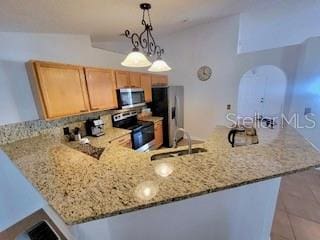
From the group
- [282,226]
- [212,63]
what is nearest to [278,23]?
[212,63]

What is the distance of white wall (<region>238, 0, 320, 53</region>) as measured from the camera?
3038 mm

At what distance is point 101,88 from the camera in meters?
2.59

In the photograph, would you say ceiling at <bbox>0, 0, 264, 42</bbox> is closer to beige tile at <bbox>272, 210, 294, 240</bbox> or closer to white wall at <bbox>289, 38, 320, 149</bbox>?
white wall at <bbox>289, 38, 320, 149</bbox>

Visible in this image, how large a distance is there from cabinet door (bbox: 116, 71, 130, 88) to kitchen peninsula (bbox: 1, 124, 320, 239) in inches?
68.4

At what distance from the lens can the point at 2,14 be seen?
1.42 m

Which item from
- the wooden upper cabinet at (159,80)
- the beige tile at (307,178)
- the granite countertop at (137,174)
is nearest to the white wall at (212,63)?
the wooden upper cabinet at (159,80)

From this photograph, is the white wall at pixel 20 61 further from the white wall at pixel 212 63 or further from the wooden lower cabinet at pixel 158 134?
the white wall at pixel 212 63

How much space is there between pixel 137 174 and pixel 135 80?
101 inches

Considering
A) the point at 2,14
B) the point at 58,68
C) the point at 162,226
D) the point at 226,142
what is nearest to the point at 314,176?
the point at 226,142

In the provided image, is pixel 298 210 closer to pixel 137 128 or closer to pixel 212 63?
pixel 137 128

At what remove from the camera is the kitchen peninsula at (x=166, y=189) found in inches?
32.7

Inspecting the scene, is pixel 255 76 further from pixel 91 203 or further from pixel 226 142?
pixel 91 203

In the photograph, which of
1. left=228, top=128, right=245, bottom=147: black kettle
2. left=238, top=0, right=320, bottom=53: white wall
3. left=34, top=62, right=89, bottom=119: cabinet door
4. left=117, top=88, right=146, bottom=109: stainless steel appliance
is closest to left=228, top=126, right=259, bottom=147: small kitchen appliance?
left=228, top=128, right=245, bottom=147: black kettle

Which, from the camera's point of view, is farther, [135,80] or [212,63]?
[212,63]
